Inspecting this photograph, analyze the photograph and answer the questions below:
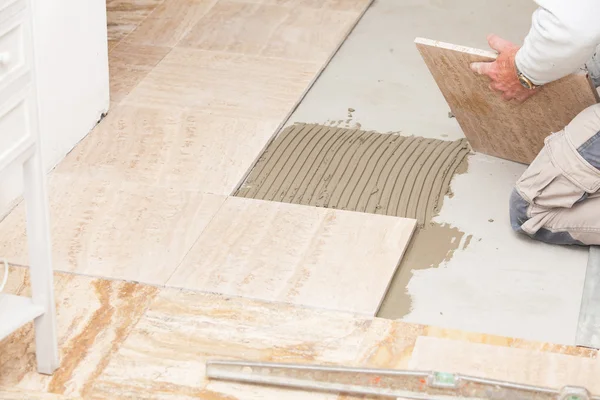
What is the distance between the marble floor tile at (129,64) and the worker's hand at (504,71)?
1.29 m

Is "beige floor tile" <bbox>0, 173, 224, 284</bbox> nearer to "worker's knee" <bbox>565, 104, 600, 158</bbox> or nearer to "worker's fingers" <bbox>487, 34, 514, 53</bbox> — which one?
"worker's fingers" <bbox>487, 34, 514, 53</bbox>

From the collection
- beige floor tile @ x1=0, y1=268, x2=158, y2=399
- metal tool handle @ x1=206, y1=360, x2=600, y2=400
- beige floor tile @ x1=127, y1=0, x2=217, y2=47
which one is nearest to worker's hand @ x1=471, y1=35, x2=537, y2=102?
metal tool handle @ x1=206, y1=360, x2=600, y2=400

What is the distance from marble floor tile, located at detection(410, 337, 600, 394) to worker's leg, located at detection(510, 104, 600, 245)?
1.54 ft

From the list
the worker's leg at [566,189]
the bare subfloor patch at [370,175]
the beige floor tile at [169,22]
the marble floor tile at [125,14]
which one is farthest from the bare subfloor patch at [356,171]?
the marble floor tile at [125,14]

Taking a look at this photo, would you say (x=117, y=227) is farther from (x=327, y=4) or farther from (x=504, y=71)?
(x=327, y=4)

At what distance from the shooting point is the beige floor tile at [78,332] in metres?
2.00

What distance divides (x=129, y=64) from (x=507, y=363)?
6.46ft

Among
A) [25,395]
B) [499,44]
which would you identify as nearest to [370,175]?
[499,44]

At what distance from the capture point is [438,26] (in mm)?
3805

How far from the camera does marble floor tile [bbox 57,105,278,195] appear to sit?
2775 mm

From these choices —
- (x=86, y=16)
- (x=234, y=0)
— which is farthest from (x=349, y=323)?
(x=234, y=0)

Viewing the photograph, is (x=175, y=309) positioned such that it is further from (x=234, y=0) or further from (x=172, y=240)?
(x=234, y=0)

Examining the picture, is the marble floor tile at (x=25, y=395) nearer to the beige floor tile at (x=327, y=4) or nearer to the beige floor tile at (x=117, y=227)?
the beige floor tile at (x=117, y=227)

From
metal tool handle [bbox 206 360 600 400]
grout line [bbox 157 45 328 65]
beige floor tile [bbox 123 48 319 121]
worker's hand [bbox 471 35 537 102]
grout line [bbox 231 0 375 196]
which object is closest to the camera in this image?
metal tool handle [bbox 206 360 600 400]
